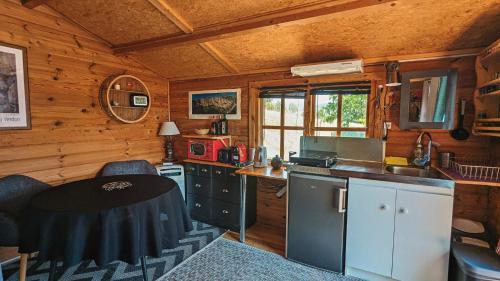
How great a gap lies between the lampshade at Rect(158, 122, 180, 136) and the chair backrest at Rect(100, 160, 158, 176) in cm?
64

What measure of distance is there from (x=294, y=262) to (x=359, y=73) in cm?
207

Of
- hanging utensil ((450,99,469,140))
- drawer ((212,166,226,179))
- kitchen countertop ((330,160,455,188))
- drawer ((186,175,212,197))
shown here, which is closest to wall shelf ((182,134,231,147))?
drawer ((212,166,226,179))

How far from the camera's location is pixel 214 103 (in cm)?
363

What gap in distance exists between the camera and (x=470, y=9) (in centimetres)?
181

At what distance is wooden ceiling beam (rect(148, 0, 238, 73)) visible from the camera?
7.13ft

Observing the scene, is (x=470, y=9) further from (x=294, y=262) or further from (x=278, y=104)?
(x=294, y=262)

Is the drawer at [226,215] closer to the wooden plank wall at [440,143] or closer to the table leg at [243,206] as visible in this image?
the table leg at [243,206]

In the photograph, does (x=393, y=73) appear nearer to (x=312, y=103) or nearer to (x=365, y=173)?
(x=312, y=103)

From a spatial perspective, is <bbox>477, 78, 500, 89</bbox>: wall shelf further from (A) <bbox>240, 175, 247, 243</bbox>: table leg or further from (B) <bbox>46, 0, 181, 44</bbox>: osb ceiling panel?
(B) <bbox>46, 0, 181, 44</bbox>: osb ceiling panel

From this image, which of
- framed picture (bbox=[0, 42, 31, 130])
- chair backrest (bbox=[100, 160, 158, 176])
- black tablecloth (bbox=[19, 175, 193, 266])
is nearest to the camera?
black tablecloth (bbox=[19, 175, 193, 266])

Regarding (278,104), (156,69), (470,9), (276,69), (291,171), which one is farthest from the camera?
(156,69)

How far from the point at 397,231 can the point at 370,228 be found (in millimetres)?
201

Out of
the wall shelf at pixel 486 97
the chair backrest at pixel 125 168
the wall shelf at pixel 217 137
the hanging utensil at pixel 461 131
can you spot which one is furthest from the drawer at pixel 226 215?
the wall shelf at pixel 486 97

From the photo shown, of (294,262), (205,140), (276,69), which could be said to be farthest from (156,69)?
(294,262)
